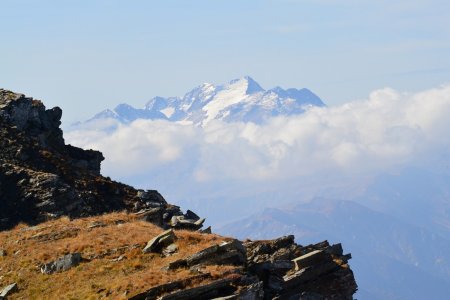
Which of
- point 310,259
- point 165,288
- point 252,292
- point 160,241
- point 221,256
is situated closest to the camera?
point 165,288

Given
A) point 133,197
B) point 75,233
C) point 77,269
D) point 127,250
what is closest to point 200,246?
point 127,250

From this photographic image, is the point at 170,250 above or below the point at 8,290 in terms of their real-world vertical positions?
above

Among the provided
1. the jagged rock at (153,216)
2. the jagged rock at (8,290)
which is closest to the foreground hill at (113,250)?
the jagged rock at (8,290)

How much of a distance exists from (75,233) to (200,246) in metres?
13.5

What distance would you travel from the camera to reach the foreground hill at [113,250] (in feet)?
145

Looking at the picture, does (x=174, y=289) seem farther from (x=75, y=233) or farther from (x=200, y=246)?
(x=75, y=233)

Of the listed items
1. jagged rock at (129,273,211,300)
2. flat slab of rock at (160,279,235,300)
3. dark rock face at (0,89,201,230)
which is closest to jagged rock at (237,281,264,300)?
flat slab of rock at (160,279,235,300)

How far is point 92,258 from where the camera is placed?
50875 millimetres

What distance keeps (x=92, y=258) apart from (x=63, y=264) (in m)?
2.35

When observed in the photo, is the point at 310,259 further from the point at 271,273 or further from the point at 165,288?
the point at 165,288

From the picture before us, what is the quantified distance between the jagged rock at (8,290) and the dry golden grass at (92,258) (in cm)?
51

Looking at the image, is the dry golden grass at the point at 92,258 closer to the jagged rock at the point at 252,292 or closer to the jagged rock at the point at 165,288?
the jagged rock at the point at 165,288

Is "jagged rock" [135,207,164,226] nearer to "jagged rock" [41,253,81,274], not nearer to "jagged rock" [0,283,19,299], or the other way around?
"jagged rock" [41,253,81,274]

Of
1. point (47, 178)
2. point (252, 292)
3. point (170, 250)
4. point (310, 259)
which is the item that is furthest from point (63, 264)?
point (47, 178)
